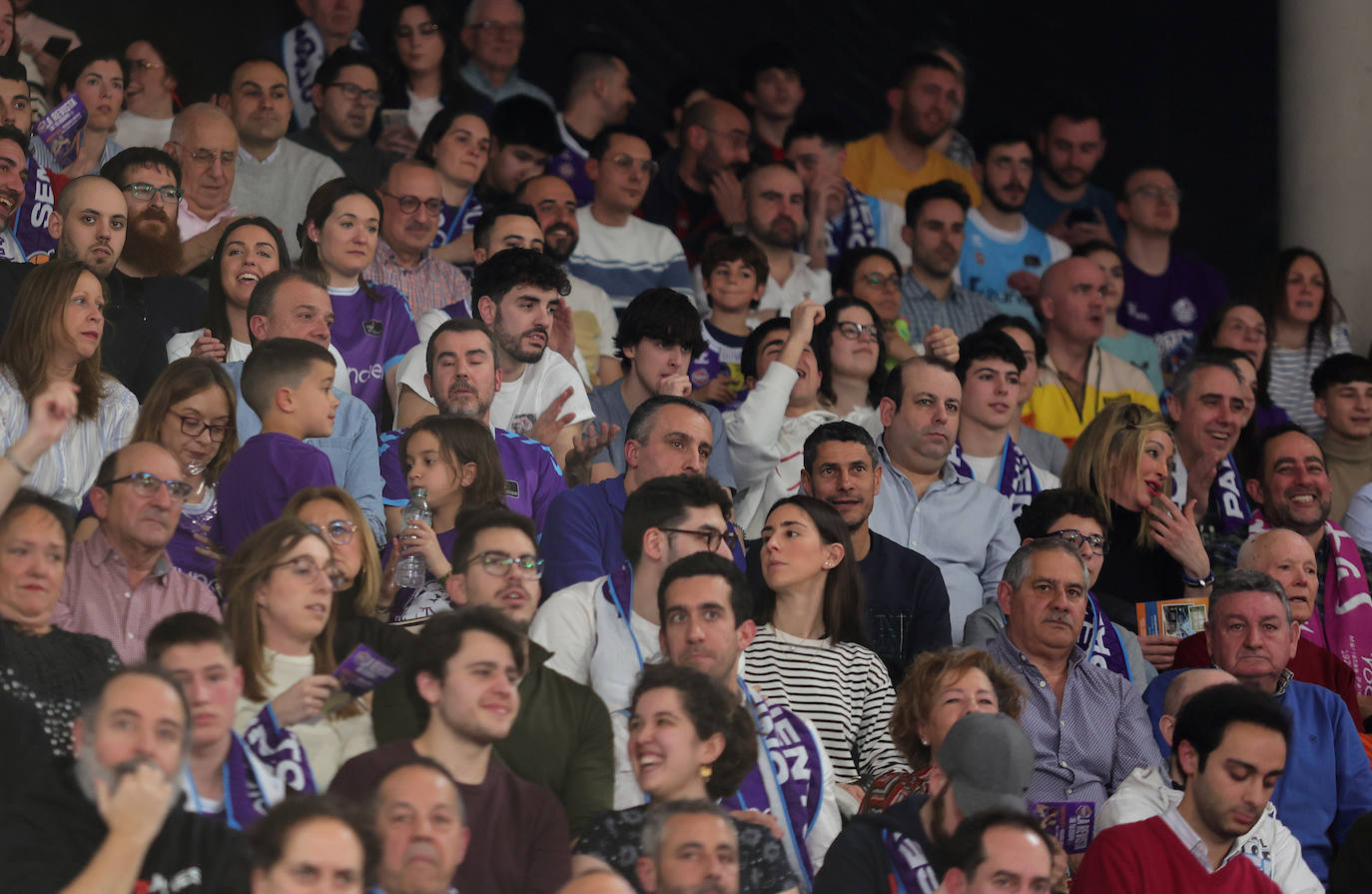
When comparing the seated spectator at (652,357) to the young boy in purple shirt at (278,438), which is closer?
the young boy in purple shirt at (278,438)

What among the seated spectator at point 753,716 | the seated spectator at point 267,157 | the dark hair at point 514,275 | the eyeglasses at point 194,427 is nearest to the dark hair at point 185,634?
the seated spectator at point 753,716

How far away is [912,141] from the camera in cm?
867

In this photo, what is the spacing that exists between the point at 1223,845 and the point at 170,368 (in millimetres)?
2847

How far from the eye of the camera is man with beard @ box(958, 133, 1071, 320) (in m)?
8.17

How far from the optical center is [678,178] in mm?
8227

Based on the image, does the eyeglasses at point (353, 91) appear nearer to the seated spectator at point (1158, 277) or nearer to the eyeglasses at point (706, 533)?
the eyeglasses at point (706, 533)

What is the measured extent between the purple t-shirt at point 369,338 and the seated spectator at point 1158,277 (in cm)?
357

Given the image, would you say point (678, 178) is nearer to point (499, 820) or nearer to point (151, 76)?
point (151, 76)

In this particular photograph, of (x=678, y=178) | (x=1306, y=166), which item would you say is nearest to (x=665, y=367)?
(x=678, y=178)

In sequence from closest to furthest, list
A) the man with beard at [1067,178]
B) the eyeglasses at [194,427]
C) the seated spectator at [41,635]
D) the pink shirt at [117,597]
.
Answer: the seated spectator at [41,635] < the pink shirt at [117,597] < the eyeglasses at [194,427] < the man with beard at [1067,178]

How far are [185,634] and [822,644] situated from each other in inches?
75.4

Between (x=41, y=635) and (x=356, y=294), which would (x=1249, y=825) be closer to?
(x=41, y=635)

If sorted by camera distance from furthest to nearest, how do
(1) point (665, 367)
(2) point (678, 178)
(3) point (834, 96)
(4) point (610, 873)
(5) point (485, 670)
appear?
(3) point (834, 96), (2) point (678, 178), (1) point (665, 367), (5) point (485, 670), (4) point (610, 873)

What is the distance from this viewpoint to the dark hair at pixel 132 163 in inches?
236
